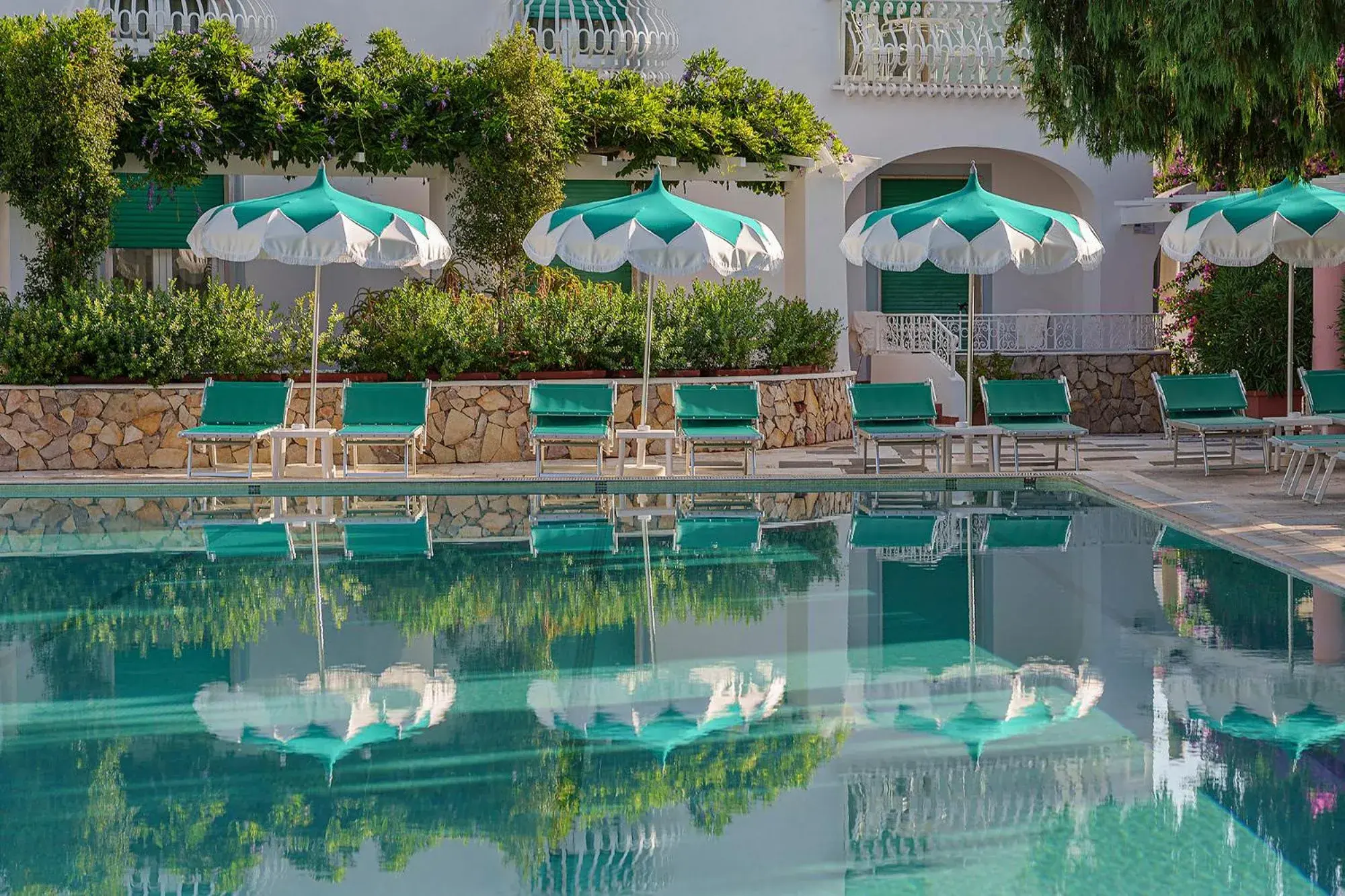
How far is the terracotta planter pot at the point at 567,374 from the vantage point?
14.9 m

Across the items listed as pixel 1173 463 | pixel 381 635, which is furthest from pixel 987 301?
pixel 381 635

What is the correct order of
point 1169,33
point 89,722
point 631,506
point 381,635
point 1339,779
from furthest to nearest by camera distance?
point 631,506, point 1169,33, point 381,635, point 89,722, point 1339,779

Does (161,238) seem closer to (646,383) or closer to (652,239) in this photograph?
(646,383)

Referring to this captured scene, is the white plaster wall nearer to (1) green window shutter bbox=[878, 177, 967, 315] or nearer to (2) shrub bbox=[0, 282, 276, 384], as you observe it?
(1) green window shutter bbox=[878, 177, 967, 315]

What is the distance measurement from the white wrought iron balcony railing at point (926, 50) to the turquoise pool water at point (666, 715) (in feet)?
33.6

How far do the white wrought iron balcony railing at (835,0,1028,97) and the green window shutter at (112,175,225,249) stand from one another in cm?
789

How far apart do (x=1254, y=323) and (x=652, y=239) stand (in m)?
7.82

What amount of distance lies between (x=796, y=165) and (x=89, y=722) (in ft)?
39.1

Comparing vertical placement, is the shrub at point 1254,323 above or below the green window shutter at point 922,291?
below

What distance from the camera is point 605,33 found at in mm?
18766

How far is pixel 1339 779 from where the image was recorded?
560 cm

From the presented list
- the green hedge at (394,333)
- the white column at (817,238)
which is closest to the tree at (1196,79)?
the green hedge at (394,333)

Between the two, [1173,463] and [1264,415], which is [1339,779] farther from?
[1264,415]

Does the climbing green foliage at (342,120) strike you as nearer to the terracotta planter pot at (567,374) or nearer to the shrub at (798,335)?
the terracotta planter pot at (567,374)
